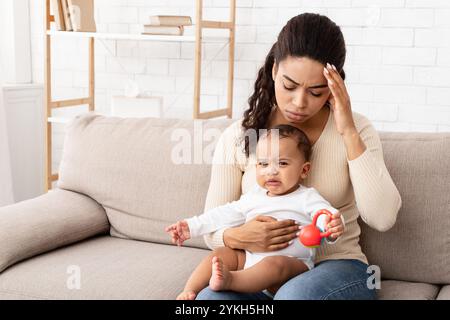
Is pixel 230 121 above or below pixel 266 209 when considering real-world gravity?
above

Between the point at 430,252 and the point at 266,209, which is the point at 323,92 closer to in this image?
the point at 266,209

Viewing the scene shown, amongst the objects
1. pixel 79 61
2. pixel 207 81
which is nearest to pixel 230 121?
pixel 207 81

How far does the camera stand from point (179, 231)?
1670 millimetres

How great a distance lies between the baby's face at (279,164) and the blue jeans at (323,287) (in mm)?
215

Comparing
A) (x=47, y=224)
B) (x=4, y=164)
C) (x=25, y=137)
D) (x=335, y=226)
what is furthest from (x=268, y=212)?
(x=25, y=137)

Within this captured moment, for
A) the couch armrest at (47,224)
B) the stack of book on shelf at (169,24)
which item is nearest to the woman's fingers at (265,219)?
the couch armrest at (47,224)

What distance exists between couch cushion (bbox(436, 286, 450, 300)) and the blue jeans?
194 millimetres

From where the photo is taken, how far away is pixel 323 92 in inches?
64.2

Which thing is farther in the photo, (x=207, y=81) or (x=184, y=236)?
(x=207, y=81)

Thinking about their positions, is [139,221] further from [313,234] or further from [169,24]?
[169,24]

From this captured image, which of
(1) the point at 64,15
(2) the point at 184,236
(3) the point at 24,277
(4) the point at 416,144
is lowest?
(3) the point at 24,277

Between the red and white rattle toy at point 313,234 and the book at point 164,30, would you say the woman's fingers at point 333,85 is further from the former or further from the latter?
the book at point 164,30

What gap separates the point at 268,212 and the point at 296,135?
202 mm

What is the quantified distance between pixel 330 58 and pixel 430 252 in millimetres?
616
